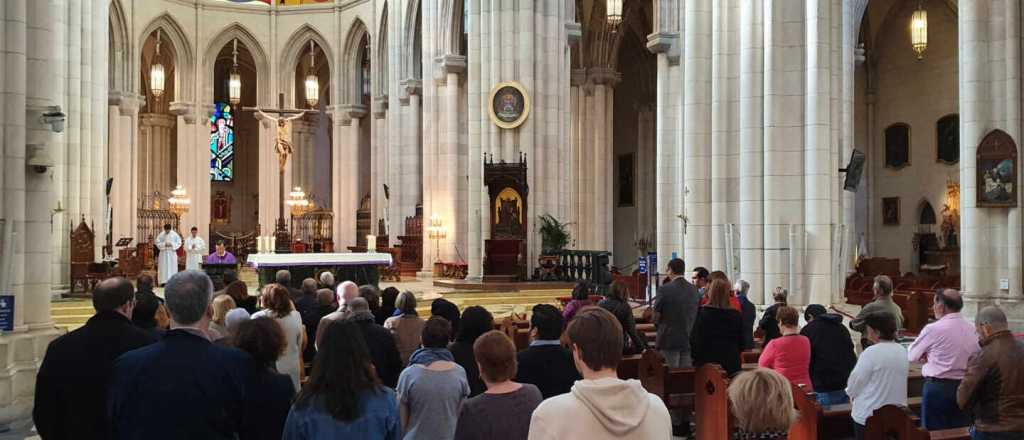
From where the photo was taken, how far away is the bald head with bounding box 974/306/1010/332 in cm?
527

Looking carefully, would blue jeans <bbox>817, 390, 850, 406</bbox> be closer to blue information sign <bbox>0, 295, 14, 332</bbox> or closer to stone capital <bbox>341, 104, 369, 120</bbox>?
blue information sign <bbox>0, 295, 14, 332</bbox>

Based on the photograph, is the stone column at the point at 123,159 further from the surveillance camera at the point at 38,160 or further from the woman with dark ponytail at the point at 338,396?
the woman with dark ponytail at the point at 338,396

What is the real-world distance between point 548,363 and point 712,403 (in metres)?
2.47

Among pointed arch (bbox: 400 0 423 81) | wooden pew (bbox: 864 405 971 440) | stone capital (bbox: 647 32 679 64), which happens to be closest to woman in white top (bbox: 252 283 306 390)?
wooden pew (bbox: 864 405 971 440)

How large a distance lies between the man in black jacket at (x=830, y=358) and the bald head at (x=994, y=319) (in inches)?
43.1

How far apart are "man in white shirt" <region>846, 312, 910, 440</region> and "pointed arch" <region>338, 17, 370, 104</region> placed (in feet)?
112

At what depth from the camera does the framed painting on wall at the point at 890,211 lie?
28.1 metres

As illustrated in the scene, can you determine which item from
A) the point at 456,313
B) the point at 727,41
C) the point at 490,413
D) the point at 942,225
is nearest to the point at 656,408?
the point at 490,413

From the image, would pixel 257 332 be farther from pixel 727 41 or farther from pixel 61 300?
pixel 61 300

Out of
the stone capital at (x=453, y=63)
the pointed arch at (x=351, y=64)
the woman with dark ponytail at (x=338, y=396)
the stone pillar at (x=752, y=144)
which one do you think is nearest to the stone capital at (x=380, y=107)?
the pointed arch at (x=351, y=64)

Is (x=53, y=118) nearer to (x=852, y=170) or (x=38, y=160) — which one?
(x=38, y=160)

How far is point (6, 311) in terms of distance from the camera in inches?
342

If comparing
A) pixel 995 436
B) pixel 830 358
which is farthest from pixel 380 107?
pixel 995 436

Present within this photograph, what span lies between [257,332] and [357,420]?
2.56 ft
